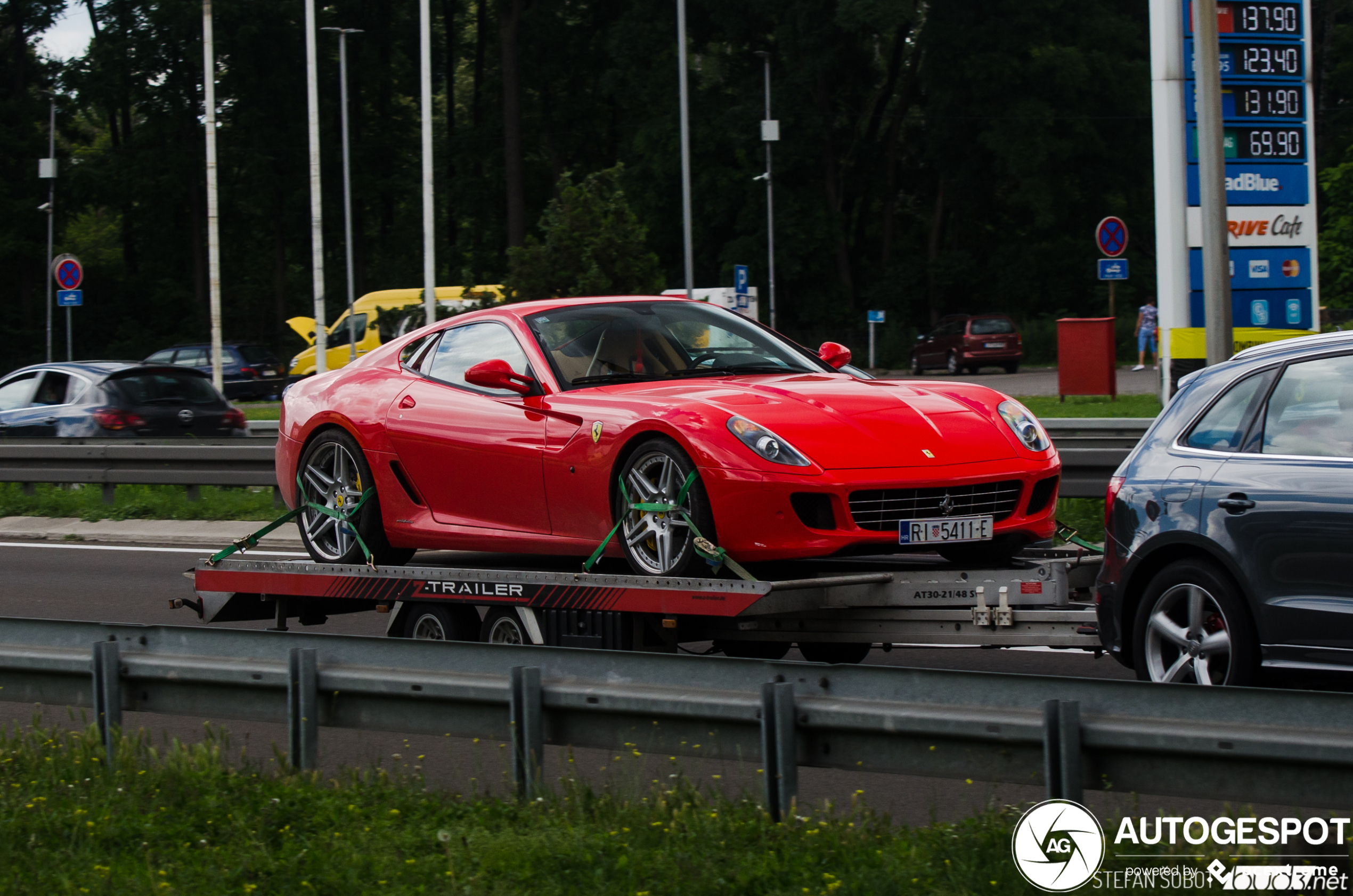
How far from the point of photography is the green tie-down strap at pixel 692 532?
681 centimetres

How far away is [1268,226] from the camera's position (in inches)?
844

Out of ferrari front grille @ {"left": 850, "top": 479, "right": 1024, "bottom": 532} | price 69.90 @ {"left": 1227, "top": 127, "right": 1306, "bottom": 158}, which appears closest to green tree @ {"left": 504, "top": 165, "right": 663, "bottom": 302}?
price 69.90 @ {"left": 1227, "top": 127, "right": 1306, "bottom": 158}

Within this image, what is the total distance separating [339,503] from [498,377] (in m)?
1.55

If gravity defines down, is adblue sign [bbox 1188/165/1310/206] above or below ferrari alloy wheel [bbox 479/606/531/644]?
above

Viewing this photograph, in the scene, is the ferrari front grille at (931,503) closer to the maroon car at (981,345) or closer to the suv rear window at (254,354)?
the maroon car at (981,345)

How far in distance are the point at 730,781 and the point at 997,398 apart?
2876mm

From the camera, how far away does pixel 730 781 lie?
5.38 m

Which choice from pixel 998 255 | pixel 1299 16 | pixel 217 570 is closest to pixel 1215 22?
pixel 1299 16

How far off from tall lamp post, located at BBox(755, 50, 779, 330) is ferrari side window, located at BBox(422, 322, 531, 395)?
39984 mm

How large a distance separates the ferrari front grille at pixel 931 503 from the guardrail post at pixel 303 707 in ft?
7.46

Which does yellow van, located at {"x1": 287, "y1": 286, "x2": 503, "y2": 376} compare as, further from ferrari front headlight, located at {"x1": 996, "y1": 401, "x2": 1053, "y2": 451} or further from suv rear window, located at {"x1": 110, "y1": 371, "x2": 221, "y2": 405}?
ferrari front headlight, located at {"x1": 996, "y1": 401, "x2": 1053, "y2": 451}

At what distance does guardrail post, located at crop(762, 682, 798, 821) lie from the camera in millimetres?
4754

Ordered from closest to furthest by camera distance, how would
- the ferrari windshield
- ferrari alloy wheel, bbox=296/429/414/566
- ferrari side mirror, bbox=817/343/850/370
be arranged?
the ferrari windshield
ferrari side mirror, bbox=817/343/850/370
ferrari alloy wheel, bbox=296/429/414/566

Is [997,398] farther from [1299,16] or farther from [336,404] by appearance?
[1299,16]
